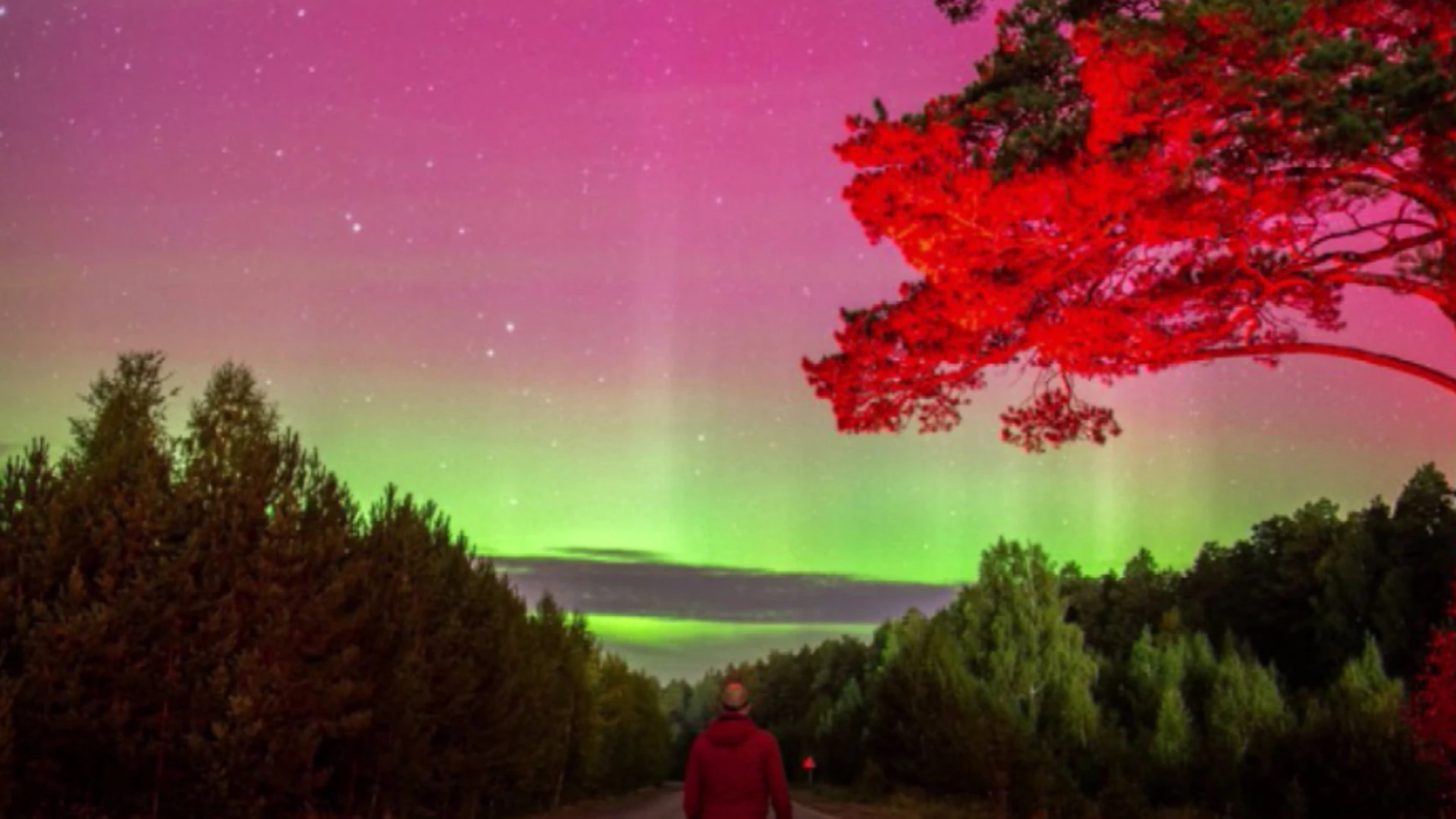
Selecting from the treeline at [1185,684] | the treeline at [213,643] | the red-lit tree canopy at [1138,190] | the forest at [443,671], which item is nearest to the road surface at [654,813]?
the forest at [443,671]

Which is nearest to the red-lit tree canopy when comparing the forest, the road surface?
the forest

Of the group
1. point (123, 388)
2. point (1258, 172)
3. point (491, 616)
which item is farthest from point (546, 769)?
point (1258, 172)

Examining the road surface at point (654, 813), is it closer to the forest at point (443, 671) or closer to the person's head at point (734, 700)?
the forest at point (443, 671)

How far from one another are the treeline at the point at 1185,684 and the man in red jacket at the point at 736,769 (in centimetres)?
2153

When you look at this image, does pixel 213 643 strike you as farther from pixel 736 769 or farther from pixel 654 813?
pixel 654 813

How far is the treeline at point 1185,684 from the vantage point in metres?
42.8

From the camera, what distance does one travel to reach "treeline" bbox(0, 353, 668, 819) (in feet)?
67.7

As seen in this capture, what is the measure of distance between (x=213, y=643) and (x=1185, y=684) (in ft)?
A: 180

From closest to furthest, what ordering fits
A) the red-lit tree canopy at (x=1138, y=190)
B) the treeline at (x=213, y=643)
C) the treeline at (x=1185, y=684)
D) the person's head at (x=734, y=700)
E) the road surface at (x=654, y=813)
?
the person's head at (x=734, y=700), the red-lit tree canopy at (x=1138, y=190), the treeline at (x=213, y=643), the treeline at (x=1185, y=684), the road surface at (x=654, y=813)

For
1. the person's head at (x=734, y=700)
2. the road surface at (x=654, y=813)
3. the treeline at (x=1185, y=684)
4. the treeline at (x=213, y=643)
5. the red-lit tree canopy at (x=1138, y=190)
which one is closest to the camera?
the person's head at (x=734, y=700)

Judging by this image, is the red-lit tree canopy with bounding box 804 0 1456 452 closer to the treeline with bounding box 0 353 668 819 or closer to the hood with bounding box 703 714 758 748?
the hood with bounding box 703 714 758 748

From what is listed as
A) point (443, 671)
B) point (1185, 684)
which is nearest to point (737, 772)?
point (443, 671)

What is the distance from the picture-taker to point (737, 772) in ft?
25.6

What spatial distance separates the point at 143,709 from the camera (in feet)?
73.9
